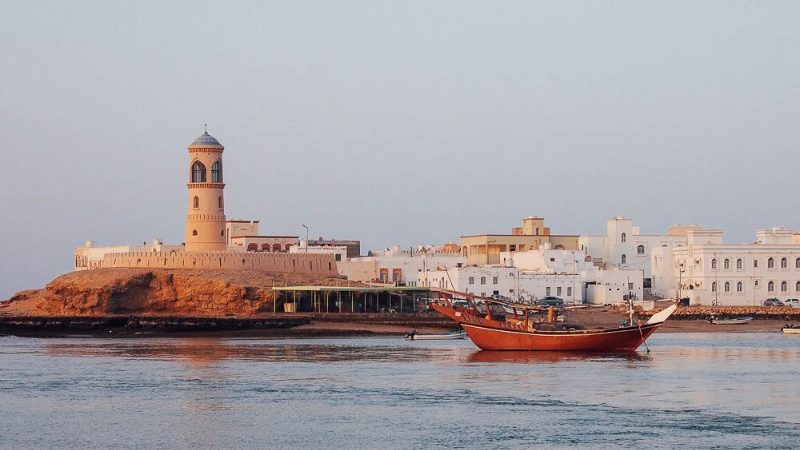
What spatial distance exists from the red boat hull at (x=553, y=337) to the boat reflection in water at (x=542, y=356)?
0.44 m

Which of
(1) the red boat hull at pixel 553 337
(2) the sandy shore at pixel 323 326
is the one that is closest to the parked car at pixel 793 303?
(2) the sandy shore at pixel 323 326

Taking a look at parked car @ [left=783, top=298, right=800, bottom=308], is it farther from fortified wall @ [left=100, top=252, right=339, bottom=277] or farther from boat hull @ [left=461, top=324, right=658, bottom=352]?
fortified wall @ [left=100, top=252, right=339, bottom=277]

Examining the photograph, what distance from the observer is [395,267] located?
124 m

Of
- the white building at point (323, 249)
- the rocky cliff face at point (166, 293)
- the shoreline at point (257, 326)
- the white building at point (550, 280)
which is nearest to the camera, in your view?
the shoreline at point (257, 326)

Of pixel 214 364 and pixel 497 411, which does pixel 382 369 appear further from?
pixel 497 411

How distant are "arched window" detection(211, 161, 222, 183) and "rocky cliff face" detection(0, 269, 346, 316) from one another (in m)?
7.74

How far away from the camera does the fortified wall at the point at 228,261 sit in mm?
108000

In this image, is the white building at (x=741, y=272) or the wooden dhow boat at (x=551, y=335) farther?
the white building at (x=741, y=272)

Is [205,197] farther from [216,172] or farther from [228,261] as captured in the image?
[228,261]

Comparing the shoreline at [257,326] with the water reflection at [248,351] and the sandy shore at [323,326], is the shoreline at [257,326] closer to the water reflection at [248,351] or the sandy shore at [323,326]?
the sandy shore at [323,326]

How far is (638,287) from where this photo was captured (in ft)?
373

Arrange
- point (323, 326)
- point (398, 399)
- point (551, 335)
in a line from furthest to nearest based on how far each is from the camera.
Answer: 1. point (323, 326)
2. point (551, 335)
3. point (398, 399)

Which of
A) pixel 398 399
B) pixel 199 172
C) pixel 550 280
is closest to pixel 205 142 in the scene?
pixel 199 172

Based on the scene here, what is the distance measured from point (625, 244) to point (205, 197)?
3886 cm
